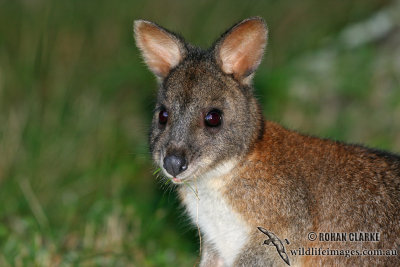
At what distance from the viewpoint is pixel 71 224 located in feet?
23.2

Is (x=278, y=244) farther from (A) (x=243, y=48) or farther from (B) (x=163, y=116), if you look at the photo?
(A) (x=243, y=48)

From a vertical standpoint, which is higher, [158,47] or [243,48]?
[243,48]

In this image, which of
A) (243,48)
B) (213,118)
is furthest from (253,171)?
(243,48)

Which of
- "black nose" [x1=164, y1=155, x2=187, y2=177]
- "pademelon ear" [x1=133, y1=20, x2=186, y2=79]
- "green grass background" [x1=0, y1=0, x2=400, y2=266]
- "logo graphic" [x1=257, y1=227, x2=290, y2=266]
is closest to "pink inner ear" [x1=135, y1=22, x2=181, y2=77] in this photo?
"pademelon ear" [x1=133, y1=20, x2=186, y2=79]

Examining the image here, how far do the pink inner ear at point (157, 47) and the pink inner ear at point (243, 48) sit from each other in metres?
0.45

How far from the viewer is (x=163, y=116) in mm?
5406

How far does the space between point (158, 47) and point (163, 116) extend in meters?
0.67

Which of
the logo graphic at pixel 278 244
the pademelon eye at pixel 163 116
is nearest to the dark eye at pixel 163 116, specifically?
the pademelon eye at pixel 163 116

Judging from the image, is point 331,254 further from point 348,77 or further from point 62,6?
point 62,6

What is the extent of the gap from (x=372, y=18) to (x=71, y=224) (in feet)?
19.8

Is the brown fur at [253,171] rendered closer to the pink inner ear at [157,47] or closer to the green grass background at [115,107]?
the pink inner ear at [157,47]

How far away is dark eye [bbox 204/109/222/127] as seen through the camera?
5.22 meters

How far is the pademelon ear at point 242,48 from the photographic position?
17.5 feet

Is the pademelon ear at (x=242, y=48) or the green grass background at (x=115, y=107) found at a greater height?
the pademelon ear at (x=242, y=48)
